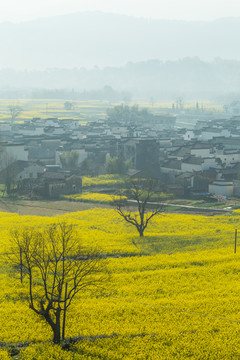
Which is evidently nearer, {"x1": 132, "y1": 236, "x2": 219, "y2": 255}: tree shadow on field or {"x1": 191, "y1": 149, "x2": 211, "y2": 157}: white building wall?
{"x1": 132, "y1": 236, "x2": 219, "y2": 255}: tree shadow on field

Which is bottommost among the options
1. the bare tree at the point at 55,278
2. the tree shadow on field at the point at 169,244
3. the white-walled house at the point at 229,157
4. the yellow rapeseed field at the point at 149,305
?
the tree shadow on field at the point at 169,244

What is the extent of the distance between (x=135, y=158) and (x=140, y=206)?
32.8 meters

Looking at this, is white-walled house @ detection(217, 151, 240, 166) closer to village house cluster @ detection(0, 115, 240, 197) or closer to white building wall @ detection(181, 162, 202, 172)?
village house cluster @ detection(0, 115, 240, 197)

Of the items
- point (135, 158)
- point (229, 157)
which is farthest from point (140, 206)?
point (135, 158)

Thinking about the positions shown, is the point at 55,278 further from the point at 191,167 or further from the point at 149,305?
the point at 191,167

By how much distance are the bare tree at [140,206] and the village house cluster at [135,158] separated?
408 cm

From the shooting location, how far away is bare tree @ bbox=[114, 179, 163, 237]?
3481 centimetres

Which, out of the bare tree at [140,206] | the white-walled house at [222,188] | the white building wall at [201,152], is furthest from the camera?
the white building wall at [201,152]

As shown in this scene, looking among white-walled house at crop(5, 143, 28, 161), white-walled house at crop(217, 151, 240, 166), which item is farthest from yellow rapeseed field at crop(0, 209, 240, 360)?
white-walled house at crop(5, 143, 28, 161)

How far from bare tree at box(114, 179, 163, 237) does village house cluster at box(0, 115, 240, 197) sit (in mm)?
4083

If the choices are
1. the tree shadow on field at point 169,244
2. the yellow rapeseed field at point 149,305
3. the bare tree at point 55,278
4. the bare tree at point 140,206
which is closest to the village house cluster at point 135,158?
the bare tree at point 140,206

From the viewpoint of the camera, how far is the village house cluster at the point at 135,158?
172 feet

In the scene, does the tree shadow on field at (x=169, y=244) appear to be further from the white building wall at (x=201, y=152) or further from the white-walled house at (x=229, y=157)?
the white building wall at (x=201, y=152)

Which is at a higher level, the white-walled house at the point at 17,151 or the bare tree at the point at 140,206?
the white-walled house at the point at 17,151
